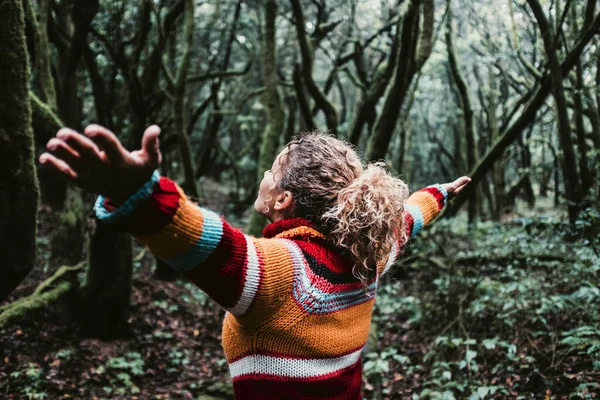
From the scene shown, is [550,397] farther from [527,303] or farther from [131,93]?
[131,93]

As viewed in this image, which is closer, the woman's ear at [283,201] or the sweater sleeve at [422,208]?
the woman's ear at [283,201]

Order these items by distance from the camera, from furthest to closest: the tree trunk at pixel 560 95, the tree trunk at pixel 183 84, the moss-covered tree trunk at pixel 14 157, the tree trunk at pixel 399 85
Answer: the tree trunk at pixel 183 84 < the tree trunk at pixel 560 95 < the tree trunk at pixel 399 85 < the moss-covered tree trunk at pixel 14 157

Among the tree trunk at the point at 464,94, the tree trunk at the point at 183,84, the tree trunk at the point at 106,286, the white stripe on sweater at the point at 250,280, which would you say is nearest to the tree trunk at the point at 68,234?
the tree trunk at the point at 106,286

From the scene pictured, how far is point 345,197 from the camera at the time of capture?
5.18 feet

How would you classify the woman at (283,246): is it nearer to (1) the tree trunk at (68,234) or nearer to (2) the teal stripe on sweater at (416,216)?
(2) the teal stripe on sweater at (416,216)

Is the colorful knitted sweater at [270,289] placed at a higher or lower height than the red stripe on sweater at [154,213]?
lower

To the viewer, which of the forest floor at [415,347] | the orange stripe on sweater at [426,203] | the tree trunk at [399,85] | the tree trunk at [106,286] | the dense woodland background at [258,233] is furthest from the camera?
the tree trunk at [106,286]

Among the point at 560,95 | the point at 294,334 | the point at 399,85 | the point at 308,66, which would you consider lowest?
the point at 294,334

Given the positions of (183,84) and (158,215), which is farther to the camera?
(183,84)

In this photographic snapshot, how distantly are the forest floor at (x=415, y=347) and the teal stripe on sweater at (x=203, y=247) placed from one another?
242 centimetres

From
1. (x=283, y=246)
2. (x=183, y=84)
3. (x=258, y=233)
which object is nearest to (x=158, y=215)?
(x=283, y=246)

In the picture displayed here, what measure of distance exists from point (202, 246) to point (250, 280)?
0.19 meters

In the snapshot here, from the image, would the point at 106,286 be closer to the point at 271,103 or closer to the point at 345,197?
the point at 271,103

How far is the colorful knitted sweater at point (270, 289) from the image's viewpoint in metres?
1.16
